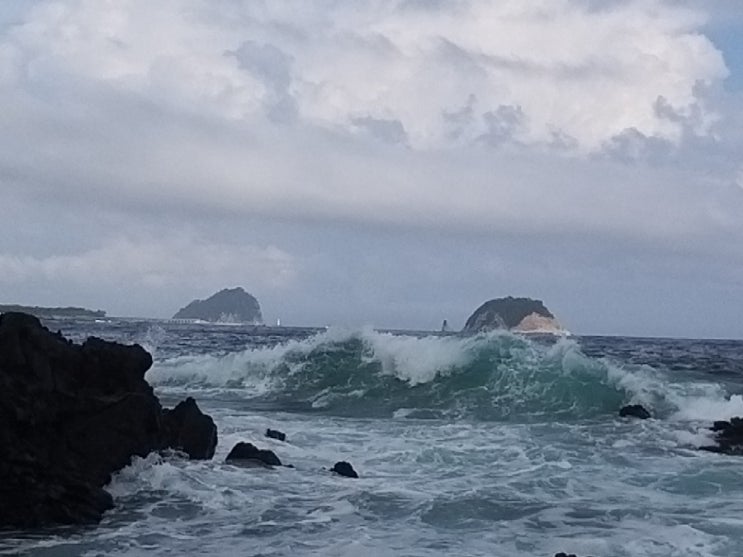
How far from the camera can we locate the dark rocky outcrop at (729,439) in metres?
19.0

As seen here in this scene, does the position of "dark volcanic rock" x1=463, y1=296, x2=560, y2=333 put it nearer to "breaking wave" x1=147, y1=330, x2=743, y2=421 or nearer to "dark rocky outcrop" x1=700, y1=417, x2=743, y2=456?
"breaking wave" x1=147, y1=330, x2=743, y2=421

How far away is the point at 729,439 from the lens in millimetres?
19766

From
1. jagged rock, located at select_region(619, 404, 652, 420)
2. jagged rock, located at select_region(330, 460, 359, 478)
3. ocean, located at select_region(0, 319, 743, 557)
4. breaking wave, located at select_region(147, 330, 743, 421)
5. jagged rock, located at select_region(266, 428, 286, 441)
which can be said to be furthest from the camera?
breaking wave, located at select_region(147, 330, 743, 421)

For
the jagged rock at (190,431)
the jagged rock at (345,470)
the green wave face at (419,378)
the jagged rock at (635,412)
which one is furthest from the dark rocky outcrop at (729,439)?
the jagged rock at (190,431)

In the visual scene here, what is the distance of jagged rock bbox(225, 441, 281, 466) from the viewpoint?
15859 mm

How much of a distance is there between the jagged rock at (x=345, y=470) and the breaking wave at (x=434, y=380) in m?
9.99

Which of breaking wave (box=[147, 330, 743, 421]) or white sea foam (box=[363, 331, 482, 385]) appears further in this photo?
white sea foam (box=[363, 331, 482, 385])

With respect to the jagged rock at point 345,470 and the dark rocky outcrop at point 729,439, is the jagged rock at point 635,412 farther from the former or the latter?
the jagged rock at point 345,470

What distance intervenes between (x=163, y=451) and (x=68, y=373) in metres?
2.11

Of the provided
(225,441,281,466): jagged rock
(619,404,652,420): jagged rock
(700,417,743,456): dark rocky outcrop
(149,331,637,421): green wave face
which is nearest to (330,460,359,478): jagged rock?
(225,441,281,466): jagged rock

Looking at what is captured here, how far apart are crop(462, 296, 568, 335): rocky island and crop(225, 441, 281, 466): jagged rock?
386 feet

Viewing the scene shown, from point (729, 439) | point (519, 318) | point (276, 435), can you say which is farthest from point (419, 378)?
point (519, 318)

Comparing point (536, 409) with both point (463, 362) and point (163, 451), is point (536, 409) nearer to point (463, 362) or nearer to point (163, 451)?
point (463, 362)

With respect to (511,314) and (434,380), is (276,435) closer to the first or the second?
(434,380)
